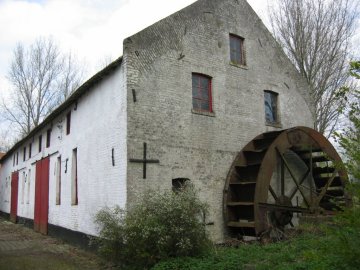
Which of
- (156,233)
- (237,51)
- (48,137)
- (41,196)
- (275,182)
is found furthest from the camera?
(41,196)

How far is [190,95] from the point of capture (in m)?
11.5

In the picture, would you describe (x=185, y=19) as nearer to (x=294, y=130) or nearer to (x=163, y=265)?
(x=294, y=130)

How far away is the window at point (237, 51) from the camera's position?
13284mm

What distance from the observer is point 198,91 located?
11.9 meters

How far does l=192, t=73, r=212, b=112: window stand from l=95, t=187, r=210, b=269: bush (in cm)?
403

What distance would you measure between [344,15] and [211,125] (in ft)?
39.7

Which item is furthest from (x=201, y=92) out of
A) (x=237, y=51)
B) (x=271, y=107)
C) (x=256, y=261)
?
(x=256, y=261)

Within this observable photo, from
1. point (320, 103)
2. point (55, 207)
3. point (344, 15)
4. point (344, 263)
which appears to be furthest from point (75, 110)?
point (344, 15)

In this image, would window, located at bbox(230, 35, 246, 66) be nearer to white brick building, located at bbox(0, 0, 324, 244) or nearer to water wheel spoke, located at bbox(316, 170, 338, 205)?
white brick building, located at bbox(0, 0, 324, 244)

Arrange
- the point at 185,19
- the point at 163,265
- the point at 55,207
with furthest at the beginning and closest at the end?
the point at 55,207, the point at 185,19, the point at 163,265

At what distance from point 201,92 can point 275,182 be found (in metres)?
4.29

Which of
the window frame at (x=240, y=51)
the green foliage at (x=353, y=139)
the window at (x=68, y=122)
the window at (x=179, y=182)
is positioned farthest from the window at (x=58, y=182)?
the green foliage at (x=353, y=139)

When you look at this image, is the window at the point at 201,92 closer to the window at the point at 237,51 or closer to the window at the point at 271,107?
the window at the point at 237,51

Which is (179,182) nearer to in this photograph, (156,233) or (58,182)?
(156,233)
